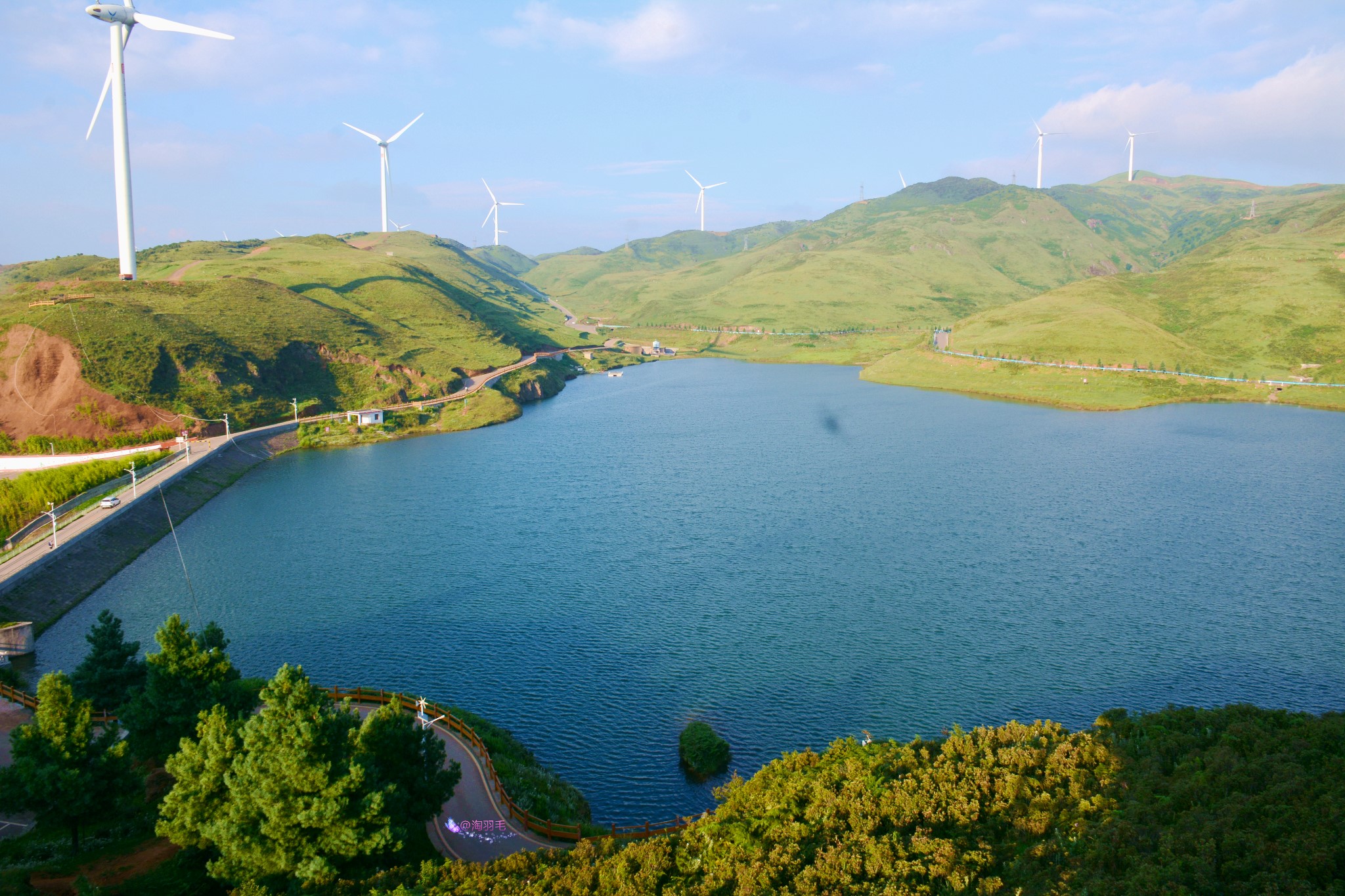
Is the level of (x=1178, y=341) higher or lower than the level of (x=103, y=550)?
higher

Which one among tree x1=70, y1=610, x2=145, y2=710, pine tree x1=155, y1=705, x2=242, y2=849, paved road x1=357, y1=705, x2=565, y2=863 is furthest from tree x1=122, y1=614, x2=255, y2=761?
paved road x1=357, y1=705, x2=565, y2=863

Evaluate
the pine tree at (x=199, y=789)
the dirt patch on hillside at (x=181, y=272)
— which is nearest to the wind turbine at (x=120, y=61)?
the dirt patch on hillside at (x=181, y=272)

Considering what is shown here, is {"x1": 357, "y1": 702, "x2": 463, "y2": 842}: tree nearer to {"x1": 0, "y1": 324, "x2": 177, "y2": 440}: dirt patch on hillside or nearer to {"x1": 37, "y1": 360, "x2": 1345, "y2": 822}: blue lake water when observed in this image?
{"x1": 37, "y1": 360, "x2": 1345, "y2": 822}: blue lake water

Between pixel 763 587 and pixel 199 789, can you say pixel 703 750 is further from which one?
pixel 763 587

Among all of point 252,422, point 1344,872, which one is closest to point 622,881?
point 1344,872

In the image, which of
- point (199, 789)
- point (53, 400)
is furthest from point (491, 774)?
point (53, 400)

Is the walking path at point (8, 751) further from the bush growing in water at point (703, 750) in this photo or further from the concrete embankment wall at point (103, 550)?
the bush growing in water at point (703, 750)
